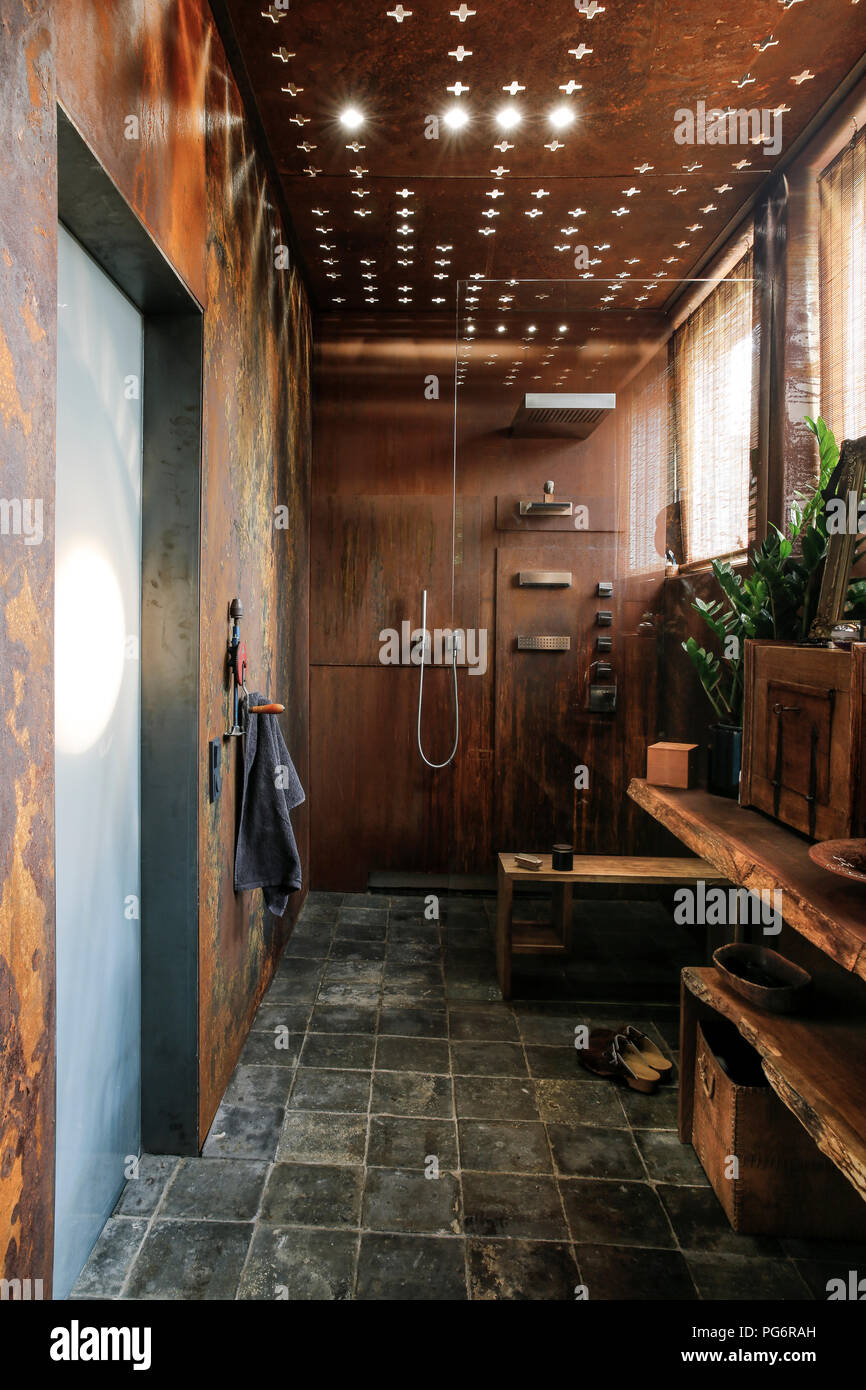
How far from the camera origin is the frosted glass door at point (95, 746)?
1.63 metres

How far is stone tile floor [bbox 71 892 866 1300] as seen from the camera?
172cm

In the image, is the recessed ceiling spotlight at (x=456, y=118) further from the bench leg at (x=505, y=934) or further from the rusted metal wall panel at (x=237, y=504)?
the bench leg at (x=505, y=934)

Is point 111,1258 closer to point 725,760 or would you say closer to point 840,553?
point 725,760

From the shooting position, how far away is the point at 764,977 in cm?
211

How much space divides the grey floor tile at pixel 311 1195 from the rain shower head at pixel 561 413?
9.90ft

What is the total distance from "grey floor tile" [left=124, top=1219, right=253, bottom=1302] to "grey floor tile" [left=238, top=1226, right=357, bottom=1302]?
0.04m

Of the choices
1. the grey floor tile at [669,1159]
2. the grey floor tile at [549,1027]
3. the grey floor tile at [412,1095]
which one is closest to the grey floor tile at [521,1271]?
the grey floor tile at [669,1159]

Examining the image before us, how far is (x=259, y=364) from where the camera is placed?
112 inches

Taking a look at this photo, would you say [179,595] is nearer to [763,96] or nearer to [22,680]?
[22,680]

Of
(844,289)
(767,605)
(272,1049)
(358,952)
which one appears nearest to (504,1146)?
(272,1049)

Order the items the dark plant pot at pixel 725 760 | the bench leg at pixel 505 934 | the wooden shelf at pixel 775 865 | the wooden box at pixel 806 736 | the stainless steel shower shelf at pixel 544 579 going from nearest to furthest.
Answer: the wooden shelf at pixel 775 865, the wooden box at pixel 806 736, the dark plant pot at pixel 725 760, the bench leg at pixel 505 934, the stainless steel shower shelf at pixel 544 579

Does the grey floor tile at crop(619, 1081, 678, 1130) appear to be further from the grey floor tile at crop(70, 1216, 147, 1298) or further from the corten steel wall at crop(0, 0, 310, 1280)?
the grey floor tile at crop(70, 1216, 147, 1298)

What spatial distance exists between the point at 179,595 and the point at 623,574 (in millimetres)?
1945

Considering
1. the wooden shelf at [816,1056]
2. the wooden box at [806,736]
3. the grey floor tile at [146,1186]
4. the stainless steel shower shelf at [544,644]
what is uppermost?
the stainless steel shower shelf at [544,644]
